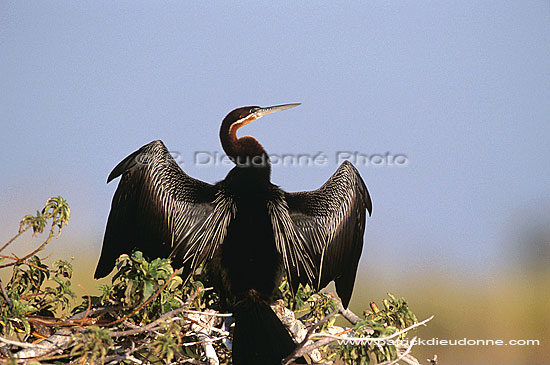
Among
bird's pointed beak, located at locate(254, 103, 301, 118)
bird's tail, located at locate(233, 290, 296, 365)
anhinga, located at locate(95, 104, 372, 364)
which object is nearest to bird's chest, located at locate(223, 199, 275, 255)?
anhinga, located at locate(95, 104, 372, 364)

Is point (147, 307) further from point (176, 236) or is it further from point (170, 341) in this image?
point (176, 236)

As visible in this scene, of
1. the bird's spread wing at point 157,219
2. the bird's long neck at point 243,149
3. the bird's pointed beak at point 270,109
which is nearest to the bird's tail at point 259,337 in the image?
the bird's spread wing at point 157,219

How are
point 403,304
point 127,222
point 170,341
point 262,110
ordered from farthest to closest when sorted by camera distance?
point 262,110 < point 127,222 < point 403,304 < point 170,341

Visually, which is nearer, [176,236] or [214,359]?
[214,359]

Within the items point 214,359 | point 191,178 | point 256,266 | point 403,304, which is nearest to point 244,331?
point 214,359

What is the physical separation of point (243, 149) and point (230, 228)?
1.64ft

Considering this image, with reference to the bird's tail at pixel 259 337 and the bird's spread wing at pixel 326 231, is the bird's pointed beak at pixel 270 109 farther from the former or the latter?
the bird's tail at pixel 259 337

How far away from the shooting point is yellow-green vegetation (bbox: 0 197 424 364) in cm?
193

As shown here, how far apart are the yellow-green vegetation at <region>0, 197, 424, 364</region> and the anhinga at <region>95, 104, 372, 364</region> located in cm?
20

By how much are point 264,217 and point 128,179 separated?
27.4 inches

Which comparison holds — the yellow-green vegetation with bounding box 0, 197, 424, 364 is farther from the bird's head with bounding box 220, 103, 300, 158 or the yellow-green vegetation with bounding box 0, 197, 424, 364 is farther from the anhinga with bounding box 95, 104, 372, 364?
the bird's head with bounding box 220, 103, 300, 158

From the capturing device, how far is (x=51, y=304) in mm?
2441

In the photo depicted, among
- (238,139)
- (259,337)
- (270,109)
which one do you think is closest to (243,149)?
(238,139)

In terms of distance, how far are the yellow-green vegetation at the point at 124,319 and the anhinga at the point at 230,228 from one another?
205 millimetres
